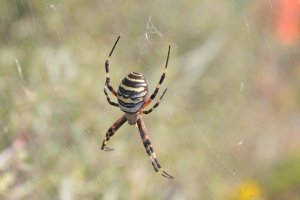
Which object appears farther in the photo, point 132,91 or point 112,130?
point 112,130

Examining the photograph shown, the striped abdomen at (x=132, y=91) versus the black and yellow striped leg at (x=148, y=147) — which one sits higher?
the striped abdomen at (x=132, y=91)

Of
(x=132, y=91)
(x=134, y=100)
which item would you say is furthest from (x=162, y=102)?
(x=132, y=91)

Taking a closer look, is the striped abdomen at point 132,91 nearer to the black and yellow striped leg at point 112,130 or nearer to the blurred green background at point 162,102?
the blurred green background at point 162,102

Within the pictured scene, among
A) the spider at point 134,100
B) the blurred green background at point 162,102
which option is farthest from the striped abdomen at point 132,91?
the blurred green background at point 162,102

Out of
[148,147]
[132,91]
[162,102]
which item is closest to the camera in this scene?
[132,91]

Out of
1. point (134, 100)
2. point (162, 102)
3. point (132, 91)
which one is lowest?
point (162, 102)

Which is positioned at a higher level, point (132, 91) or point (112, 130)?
point (132, 91)

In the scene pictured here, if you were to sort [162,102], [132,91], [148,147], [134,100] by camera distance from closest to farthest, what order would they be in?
[132,91] < [134,100] < [148,147] < [162,102]

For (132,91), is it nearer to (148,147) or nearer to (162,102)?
(148,147)
